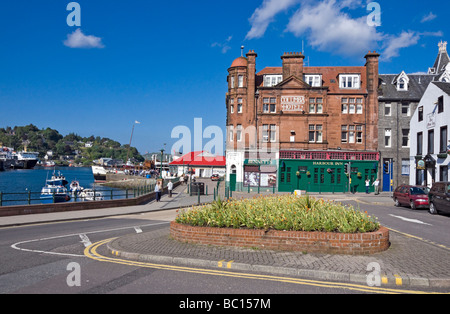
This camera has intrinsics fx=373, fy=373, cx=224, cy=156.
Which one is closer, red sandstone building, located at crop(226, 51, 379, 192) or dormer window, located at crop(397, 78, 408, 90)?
red sandstone building, located at crop(226, 51, 379, 192)

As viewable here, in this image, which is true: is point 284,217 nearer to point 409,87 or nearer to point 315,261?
point 315,261

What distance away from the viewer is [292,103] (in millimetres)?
46219

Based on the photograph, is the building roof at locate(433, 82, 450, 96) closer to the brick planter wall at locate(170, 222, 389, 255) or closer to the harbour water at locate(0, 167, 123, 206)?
the brick planter wall at locate(170, 222, 389, 255)

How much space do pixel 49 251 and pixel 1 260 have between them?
4.61ft

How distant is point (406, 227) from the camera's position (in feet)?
52.3

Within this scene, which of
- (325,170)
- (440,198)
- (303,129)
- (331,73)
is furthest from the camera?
(331,73)

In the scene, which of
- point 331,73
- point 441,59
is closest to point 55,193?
point 331,73

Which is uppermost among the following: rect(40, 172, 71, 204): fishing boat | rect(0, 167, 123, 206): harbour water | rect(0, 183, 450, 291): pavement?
rect(0, 183, 450, 291): pavement

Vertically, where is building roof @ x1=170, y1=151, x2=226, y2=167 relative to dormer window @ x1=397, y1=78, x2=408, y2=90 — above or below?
below

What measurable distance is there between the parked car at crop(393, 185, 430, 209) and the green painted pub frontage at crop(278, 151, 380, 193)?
1737cm

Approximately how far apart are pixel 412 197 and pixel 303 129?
21.6 metres

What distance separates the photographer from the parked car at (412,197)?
25031 millimetres

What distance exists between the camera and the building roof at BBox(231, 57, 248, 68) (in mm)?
46991

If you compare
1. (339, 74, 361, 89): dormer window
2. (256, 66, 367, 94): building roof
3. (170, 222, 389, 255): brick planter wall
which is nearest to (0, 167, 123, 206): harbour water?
(170, 222, 389, 255): brick planter wall
